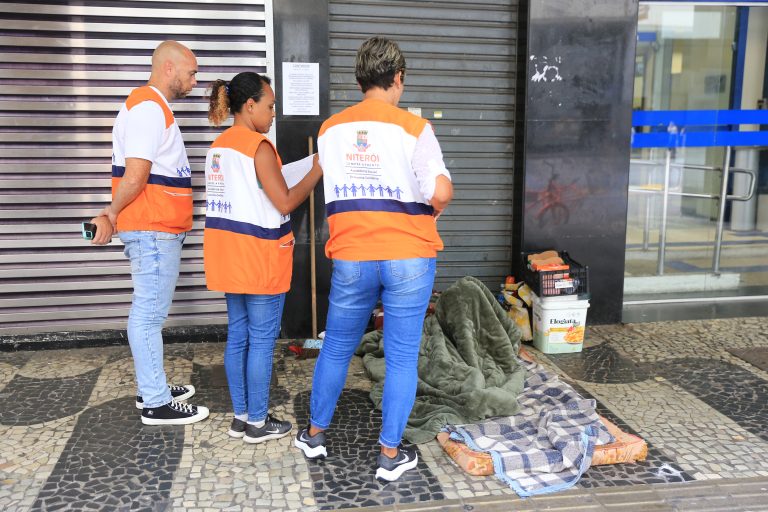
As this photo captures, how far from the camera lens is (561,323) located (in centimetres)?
519

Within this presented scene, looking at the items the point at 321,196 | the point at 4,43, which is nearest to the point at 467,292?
the point at 321,196

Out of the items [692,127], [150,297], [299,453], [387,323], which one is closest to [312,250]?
[150,297]

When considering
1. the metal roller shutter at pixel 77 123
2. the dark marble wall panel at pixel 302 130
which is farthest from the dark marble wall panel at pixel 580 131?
the metal roller shutter at pixel 77 123

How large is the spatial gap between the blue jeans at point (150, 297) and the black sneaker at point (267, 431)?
0.60m

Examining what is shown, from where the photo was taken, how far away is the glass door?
21.8 feet

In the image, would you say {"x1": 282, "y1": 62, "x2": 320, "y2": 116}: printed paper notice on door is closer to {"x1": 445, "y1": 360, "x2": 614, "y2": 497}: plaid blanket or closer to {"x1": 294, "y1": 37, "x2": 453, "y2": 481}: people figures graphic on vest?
{"x1": 294, "y1": 37, "x2": 453, "y2": 481}: people figures graphic on vest

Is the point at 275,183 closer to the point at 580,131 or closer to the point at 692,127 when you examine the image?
the point at 580,131

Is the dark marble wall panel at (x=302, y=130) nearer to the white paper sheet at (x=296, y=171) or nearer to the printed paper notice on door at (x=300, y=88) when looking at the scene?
the printed paper notice on door at (x=300, y=88)

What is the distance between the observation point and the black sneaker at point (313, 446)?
11.7 ft

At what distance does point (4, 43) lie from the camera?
4.97 m

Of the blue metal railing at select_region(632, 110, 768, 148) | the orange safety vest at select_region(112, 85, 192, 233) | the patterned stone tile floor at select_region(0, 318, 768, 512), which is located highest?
the blue metal railing at select_region(632, 110, 768, 148)

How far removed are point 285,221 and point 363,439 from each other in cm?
127

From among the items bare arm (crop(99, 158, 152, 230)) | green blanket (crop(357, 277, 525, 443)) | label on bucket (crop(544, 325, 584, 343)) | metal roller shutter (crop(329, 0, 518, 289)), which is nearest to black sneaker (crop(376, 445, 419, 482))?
green blanket (crop(357, 277, 525, 443))

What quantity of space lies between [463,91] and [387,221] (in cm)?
287
